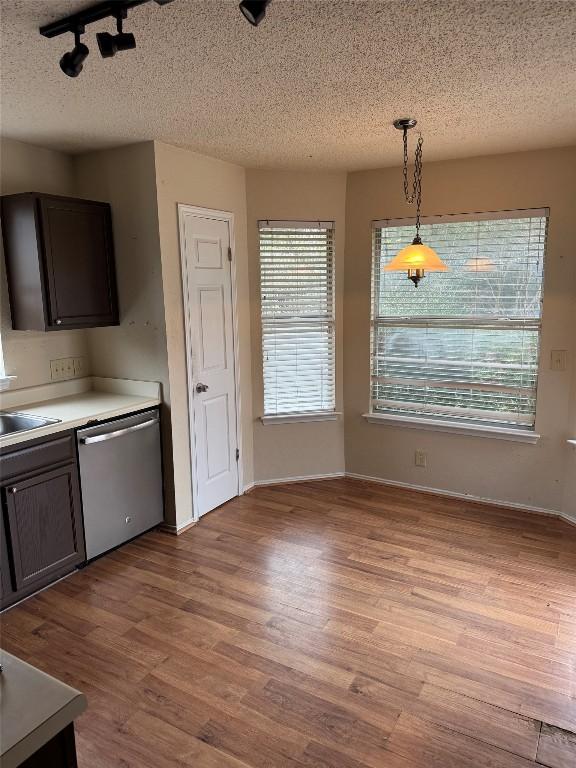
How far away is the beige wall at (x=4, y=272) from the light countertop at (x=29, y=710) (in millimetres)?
2785

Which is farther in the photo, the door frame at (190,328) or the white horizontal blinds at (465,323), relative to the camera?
the white horizontal blinds at (465,323)

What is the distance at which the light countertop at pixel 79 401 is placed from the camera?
2992 mm

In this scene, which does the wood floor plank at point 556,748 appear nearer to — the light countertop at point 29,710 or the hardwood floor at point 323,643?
the hardwood floor at point 323,643

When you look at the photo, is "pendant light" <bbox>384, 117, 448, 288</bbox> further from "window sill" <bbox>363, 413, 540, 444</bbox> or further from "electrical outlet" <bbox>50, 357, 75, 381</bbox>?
"electrical outlet" <bbox>50, 357, 75, 381</bbox>

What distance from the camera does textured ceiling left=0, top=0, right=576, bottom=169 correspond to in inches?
68.5

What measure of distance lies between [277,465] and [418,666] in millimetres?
2289

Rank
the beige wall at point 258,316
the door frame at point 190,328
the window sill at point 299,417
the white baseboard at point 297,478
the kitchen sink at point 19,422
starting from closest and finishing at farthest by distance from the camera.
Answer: the kitchen sink at point 19,422
the door frame at point 190,328
the beige wall at point 258,316
the window sill at point 299,417
the white baseboard at point 297,478

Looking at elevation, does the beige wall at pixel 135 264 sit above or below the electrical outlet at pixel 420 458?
above

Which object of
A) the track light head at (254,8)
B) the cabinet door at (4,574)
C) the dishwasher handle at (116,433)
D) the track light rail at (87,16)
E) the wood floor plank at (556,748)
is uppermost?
the track light rail at (87,16)

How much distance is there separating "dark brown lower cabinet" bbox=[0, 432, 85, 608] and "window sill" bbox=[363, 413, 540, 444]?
239cm

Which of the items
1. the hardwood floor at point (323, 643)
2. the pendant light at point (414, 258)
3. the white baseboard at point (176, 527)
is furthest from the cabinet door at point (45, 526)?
the pendant light at point (414, 258)

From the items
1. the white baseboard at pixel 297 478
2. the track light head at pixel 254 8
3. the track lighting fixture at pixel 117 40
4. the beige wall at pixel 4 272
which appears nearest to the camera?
the track light head at pixel 254 8

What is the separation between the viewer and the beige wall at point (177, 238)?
10.9 feet

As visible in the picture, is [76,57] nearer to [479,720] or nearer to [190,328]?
[190,328]
